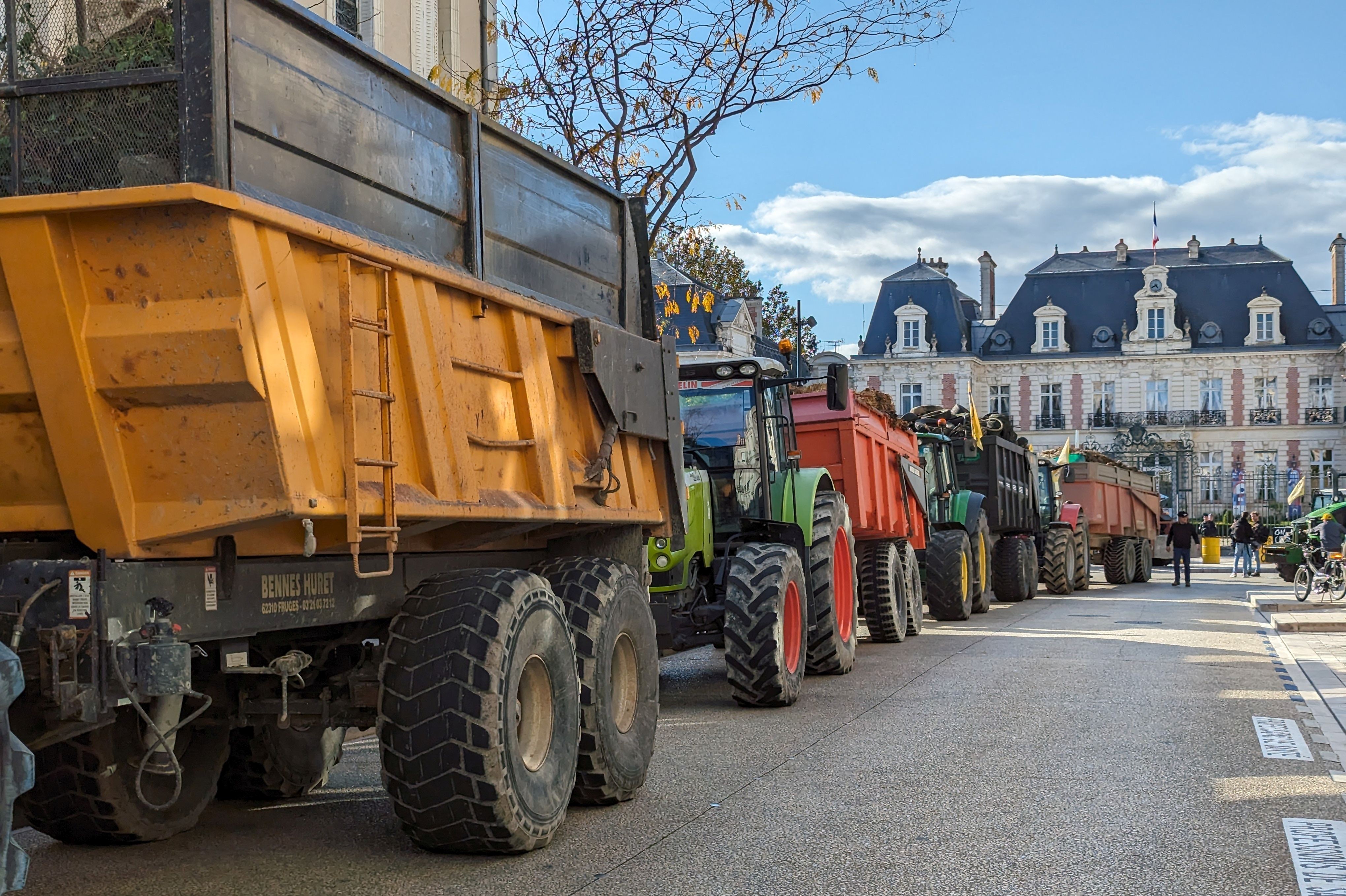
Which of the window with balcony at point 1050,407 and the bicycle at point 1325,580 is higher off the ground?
the window with balcony at point 1050,407

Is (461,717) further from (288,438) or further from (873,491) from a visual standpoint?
(873,491)

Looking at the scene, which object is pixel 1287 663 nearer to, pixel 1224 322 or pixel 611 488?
pixel 611 488

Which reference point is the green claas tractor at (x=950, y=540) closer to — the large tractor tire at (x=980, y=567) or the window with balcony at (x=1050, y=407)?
the large tractor tire at (x=980, y=567)

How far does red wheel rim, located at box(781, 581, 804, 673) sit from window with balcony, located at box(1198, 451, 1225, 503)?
76391 millimetres

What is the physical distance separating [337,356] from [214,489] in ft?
2.04

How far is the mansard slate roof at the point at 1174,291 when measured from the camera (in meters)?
83.3

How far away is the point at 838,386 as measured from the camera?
12.5 m

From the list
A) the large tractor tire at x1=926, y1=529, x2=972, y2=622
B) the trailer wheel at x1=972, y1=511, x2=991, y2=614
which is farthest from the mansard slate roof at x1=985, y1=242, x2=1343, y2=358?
the large tractor tire at x1=926, y1=529, x2=972, y2=622

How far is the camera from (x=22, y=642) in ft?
15.0

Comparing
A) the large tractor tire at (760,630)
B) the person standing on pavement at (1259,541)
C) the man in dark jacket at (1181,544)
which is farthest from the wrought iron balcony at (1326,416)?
the large tractor tire at (760,630)

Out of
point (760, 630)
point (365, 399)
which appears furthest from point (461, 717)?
point (760, 630)

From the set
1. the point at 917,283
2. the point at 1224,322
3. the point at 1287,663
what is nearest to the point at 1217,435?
the point at 1224,322

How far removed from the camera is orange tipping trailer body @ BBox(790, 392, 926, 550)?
1555cm

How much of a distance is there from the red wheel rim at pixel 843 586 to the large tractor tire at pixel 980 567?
30.1 ft
